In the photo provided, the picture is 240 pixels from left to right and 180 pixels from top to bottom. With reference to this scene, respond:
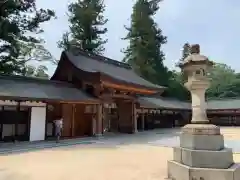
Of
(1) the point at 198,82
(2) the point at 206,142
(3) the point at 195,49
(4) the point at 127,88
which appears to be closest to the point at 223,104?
(4) the point at 127,88

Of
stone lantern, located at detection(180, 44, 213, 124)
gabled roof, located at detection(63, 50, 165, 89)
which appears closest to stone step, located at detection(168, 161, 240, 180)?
stone lantern, located at detection(180, 44, 213, 124)

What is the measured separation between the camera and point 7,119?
13188 millimetres

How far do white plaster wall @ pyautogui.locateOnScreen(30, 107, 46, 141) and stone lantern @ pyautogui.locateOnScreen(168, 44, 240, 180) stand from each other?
9203 mm

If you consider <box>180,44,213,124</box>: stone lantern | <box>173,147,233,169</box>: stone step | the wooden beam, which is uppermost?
the wooden beam

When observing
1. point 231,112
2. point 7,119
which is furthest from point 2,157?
point 231,112

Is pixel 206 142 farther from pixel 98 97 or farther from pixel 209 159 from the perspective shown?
pixel 98 97

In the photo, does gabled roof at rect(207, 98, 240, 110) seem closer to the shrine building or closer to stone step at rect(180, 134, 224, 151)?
the shrine building

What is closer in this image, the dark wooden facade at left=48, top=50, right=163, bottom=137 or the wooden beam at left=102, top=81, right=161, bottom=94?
the dark wooden facade at left=48, top=50, right=163, bottom=137

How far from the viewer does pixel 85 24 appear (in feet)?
112

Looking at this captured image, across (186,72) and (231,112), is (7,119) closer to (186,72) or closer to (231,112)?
(186,72)

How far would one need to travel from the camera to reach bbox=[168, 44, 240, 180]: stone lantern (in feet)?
19.4

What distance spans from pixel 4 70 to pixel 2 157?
14.5 meters

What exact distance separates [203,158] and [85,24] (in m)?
30.7

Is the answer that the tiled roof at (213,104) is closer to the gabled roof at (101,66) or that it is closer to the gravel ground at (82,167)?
the gabled roof at (101,66)
